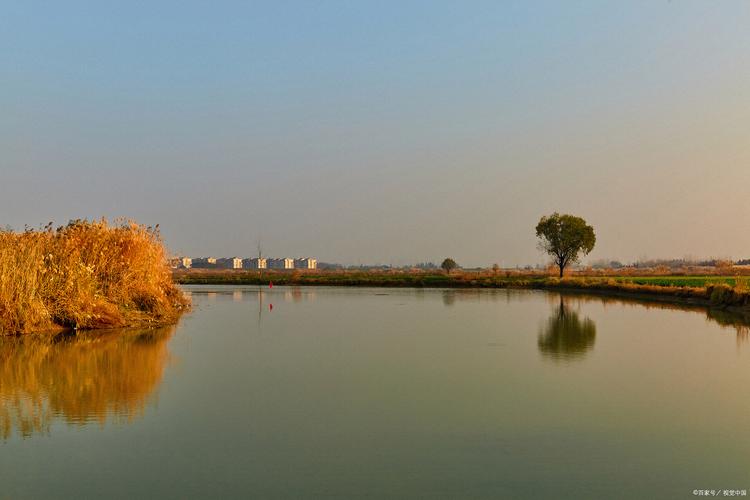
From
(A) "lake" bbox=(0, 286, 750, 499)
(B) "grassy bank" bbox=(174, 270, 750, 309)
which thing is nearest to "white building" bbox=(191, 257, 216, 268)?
(B) "grassy bank" bbox=(174, 270, 750, 309)

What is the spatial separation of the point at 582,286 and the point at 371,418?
134 feet

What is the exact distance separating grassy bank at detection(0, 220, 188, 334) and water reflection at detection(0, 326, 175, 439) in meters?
0.94

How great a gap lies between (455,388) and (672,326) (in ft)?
41.7

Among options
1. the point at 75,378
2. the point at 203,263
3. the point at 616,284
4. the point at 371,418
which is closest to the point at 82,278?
the point at 75,378

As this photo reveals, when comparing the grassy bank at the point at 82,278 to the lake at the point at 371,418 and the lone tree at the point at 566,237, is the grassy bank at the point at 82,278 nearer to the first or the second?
the lake at the point at 371,418

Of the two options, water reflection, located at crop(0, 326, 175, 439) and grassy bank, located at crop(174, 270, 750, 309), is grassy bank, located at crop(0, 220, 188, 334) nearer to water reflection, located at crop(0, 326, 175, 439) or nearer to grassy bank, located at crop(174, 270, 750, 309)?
water reflection, located at crop(0, 326, 175, 439)

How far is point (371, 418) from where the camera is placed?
765 centimetres

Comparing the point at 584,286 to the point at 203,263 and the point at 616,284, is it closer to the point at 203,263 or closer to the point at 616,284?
the point at 616,284

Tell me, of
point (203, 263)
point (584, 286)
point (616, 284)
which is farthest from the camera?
point (203, 263)

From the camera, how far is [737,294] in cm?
2555

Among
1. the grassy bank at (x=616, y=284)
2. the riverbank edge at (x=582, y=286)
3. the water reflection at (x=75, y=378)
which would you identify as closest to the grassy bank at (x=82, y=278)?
the water reflection at (x=75, y=378)

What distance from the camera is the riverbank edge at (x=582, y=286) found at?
1051 inches

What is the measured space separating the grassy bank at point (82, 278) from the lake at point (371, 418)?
4.40 feet

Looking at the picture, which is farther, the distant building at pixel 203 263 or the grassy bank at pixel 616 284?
the distant building at pixel 203 263
